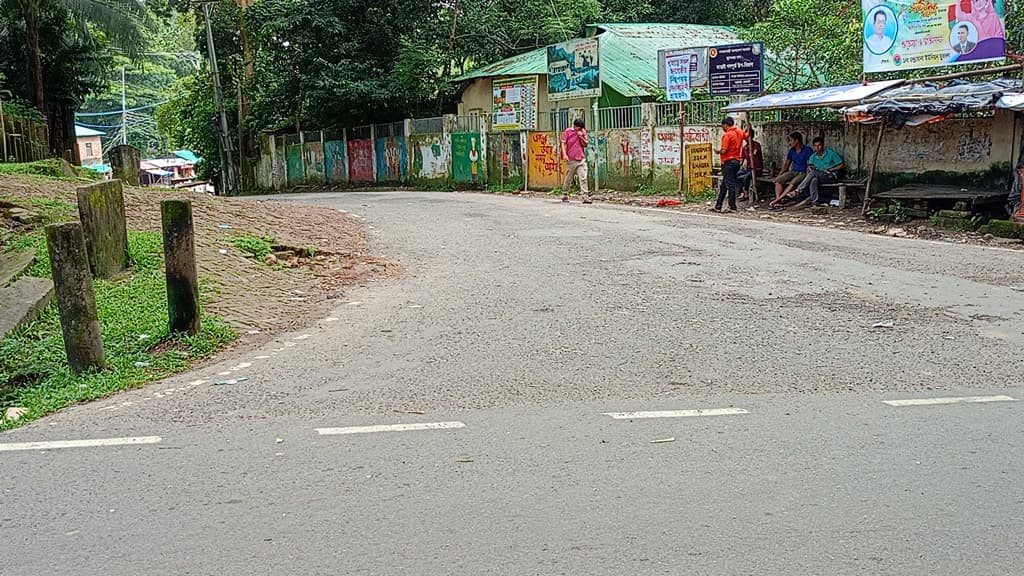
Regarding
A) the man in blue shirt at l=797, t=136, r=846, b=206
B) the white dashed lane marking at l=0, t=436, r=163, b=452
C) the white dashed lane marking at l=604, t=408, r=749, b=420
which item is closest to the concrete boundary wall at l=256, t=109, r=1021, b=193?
the man in blue shirt at l=797, t=136, r=846, b=206

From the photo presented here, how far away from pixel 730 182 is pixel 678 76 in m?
3.86

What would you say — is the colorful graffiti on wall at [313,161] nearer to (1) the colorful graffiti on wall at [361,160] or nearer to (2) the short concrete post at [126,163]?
(1) the colorful graffiti on wall at [361,160]

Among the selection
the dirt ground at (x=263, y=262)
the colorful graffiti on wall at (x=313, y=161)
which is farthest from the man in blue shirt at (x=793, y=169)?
the colorful graffiti on wall at (x=313, y=161)

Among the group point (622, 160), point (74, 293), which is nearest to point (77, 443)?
point (74, 293)

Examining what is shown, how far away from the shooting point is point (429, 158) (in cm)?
2938

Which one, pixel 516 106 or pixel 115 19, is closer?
pixel 516 106

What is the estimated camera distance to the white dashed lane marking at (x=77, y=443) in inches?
197

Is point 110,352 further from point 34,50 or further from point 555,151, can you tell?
point 34,50

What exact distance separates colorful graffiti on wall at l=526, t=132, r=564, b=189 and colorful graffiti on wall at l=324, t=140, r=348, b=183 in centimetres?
1146

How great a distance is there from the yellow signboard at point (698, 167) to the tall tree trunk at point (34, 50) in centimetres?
1780

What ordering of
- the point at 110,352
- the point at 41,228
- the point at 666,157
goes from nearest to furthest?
the point at 110,352
the point at 41,228
the point at 666,157

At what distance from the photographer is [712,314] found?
8.23m

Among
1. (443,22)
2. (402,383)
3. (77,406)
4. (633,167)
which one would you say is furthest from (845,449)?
(443,22)

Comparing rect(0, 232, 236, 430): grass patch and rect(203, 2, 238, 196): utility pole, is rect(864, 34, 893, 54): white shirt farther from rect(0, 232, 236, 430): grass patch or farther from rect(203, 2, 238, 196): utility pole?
rect(203, 2, 238, 196): utility pole
